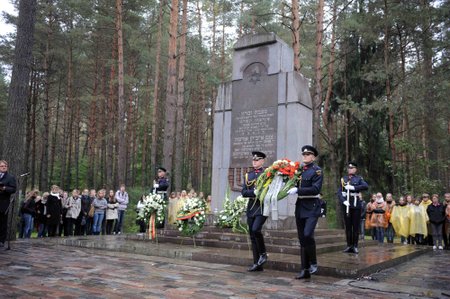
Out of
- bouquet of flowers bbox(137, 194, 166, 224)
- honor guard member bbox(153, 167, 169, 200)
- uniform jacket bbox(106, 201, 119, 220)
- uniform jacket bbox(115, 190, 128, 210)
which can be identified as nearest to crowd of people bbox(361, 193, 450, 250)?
honor guard member bbox(153, 167, 169, 200)

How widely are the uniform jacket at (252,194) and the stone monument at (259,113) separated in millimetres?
3196

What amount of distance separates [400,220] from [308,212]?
9.31m

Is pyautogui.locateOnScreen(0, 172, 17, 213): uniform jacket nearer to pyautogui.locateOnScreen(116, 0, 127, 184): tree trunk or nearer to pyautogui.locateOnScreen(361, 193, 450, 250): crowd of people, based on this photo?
pyautogui.locateOnScreen(361, 193, 450, 250): crowd of people

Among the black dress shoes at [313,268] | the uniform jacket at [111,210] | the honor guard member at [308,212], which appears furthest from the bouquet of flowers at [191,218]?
the uniform jacket at [111,210]

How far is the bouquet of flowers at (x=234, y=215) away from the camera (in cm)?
949

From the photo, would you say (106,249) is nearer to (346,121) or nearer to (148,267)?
(148,267)

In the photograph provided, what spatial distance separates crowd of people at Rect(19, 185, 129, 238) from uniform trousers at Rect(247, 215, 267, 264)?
7809 millimetres

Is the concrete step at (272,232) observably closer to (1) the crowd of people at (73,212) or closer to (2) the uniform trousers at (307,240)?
(1) the crowd of people at (73,212)

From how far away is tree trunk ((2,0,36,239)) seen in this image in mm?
10312

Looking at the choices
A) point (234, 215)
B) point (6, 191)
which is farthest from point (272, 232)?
point (6, 191)

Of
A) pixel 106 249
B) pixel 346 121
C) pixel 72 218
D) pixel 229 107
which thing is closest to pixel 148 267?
pixel 106 249

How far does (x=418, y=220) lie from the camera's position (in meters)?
13.9

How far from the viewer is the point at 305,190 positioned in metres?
6.25

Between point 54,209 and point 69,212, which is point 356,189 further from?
point 69,212
